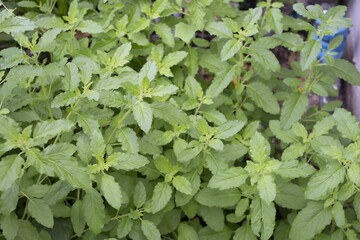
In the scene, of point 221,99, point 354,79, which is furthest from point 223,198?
point 354,79

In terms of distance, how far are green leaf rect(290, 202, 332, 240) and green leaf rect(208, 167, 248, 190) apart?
0.44m

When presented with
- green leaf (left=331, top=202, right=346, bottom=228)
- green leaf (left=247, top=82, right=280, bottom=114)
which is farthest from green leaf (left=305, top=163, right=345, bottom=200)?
green leaf (left=247, top=82, right=280, bottom=114)

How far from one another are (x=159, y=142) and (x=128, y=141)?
0.29 m

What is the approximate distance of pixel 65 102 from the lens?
182 cm

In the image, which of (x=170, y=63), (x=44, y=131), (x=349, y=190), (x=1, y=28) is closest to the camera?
(x=44, y=131)

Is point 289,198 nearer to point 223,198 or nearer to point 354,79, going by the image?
point 223,198

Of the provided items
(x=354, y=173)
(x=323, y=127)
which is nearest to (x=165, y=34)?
(x=323, y=127)

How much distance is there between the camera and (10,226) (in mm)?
1750

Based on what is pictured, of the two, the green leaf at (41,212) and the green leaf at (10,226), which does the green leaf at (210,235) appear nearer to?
the green leaf at (41,212)

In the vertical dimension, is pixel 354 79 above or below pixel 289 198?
Result: above

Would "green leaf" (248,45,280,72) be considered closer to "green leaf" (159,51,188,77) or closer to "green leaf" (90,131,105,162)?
"green leaf" (159,51,188,77)

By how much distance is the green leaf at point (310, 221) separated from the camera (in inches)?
78.8

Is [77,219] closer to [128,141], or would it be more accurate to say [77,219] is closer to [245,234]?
[128,141]

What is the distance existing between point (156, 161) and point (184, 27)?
3.01 ft
